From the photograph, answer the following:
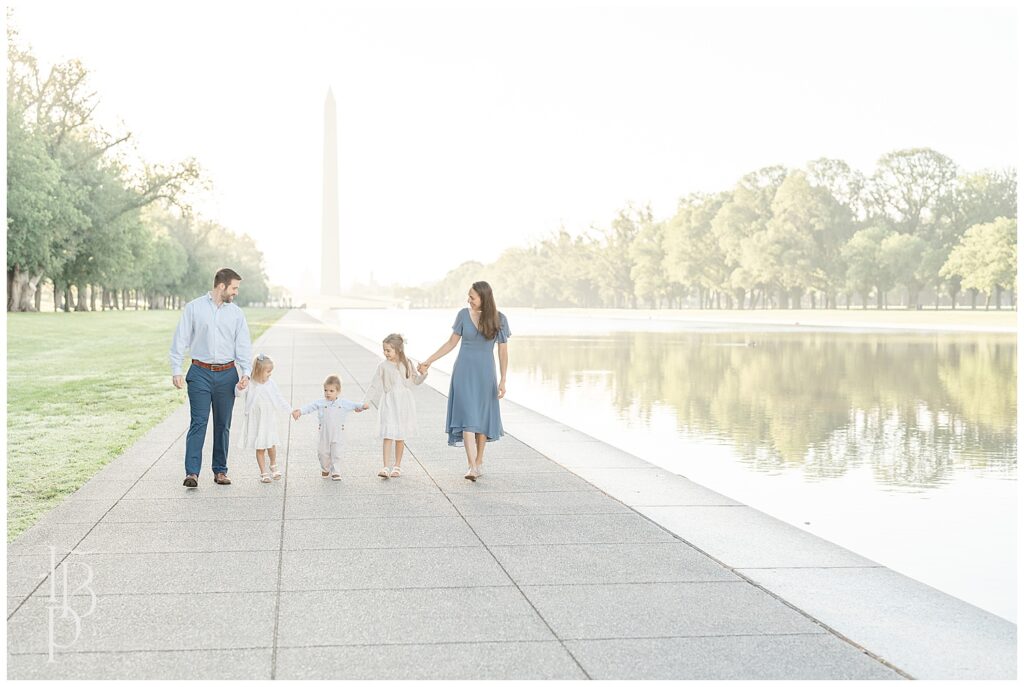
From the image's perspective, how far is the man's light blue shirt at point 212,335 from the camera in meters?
9.17

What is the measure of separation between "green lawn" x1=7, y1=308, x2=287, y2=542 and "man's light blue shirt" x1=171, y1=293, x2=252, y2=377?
1519 millimetres

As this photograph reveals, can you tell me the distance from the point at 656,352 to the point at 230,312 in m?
25.4

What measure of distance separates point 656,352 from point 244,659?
96.7 ft

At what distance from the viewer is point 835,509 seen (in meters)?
9.55

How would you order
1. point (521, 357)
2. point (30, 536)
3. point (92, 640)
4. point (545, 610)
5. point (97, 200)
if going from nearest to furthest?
1. point (92, 640)
2. point (545, 610)
3. point (30, 536)
4. point (521, 357)
5. point (97, 200)

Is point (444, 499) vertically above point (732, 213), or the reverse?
point (732, 213)

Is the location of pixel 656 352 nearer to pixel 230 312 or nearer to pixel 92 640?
pixel 230 312

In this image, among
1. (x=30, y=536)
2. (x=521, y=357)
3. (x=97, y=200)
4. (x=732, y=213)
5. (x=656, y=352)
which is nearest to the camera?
(x=30, y=536)

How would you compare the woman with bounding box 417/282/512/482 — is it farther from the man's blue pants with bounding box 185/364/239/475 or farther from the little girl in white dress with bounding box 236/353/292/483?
the man's blue pants with bounding box 185/364/239/475

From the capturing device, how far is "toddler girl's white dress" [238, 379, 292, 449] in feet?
31.2

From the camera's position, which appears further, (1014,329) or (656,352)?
(1014,329)

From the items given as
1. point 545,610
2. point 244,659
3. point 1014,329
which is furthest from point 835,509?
point 1014,329

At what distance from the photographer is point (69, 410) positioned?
16.9m

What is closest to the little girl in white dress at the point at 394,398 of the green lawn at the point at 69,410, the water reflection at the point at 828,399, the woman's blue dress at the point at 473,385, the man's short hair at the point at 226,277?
the woman's blue dress at the point at 473,385
